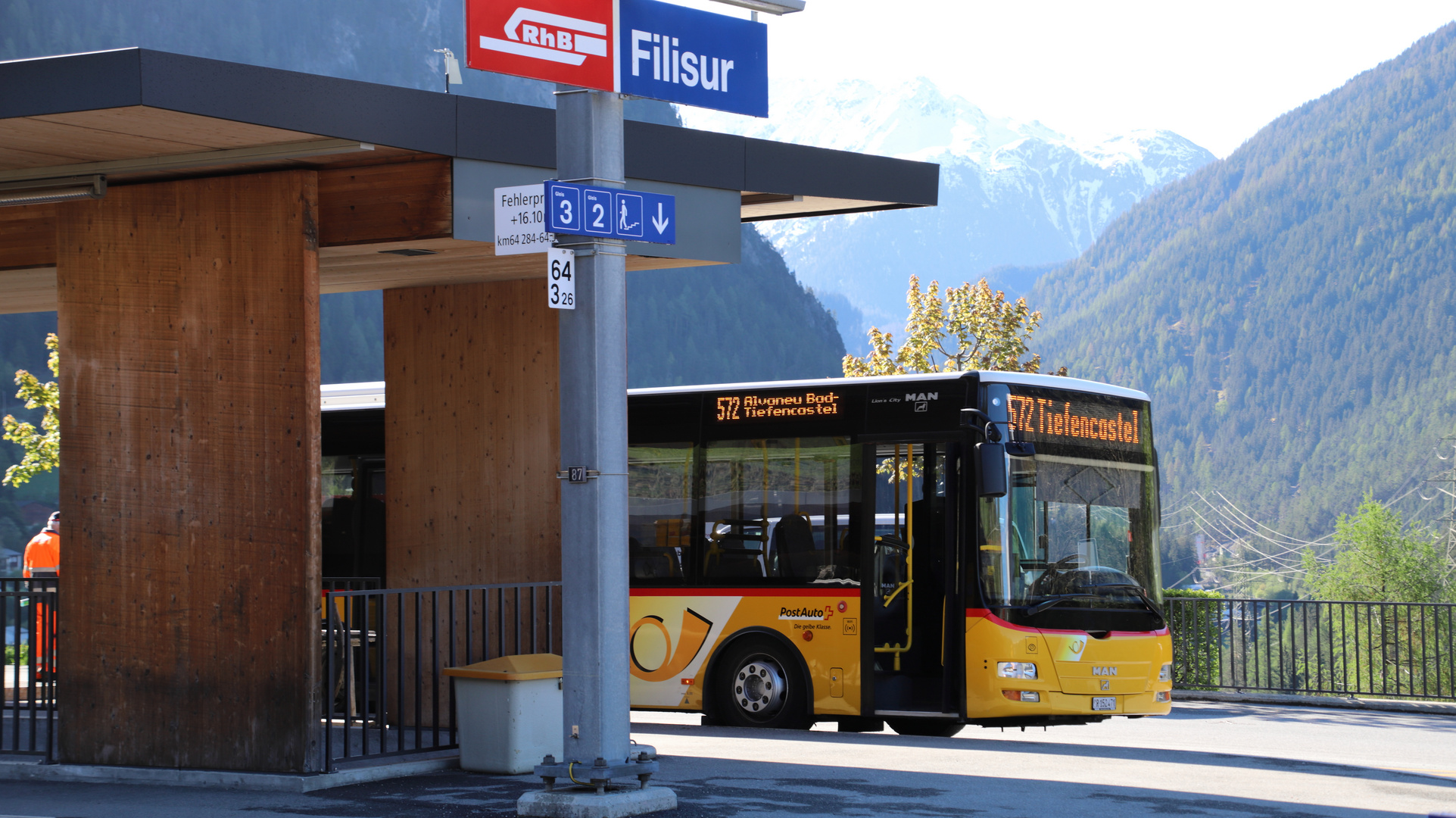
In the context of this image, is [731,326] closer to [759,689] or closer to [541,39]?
[759,689]

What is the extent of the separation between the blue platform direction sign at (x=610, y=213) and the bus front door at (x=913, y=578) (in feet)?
17.7

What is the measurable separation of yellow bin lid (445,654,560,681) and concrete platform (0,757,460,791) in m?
0.69

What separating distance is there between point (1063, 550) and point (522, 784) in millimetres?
5460

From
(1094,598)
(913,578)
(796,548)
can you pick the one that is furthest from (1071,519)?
(796,548)

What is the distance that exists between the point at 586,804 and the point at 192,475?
11.4 feet

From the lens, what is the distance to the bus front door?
1366 centimetres

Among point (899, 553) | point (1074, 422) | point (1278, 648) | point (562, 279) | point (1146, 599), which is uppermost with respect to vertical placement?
point (562, 279)

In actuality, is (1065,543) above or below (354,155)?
below

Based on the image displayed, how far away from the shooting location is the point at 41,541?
18547mm

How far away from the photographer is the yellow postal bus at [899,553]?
13297mm

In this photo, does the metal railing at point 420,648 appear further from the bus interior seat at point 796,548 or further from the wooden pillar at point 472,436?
the bus interior seat at point 796,548

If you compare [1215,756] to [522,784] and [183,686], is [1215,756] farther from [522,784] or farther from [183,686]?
[183,686]

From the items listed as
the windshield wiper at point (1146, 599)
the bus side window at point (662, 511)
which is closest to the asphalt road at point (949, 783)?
the windshield wiper at point (1146, 599)

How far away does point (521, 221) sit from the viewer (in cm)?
880
